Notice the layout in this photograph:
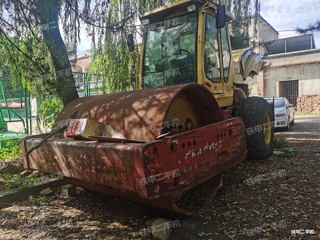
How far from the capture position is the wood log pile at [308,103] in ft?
63.8

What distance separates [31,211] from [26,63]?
2.97 meters

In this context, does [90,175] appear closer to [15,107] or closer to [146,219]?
[146,219]

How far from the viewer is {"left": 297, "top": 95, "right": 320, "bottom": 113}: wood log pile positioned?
63.8 feet

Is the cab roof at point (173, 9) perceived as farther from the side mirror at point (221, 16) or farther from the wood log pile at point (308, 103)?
the wood log pile at point (308, 103)

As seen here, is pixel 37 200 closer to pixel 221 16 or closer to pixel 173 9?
pixel 173 9

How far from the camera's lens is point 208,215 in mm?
3037

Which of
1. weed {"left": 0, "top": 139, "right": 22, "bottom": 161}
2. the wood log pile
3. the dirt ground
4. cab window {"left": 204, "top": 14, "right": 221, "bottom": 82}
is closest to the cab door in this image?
cab window {"left": 204, "top": 14, "right": 221, "bottom": 82}

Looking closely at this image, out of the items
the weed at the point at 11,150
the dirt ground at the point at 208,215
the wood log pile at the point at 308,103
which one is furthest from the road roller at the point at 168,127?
the wood log pile at the point at 308,103

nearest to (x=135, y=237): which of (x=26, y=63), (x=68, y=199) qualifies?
(x=68, y=199)

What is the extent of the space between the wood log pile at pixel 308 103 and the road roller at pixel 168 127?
656 inches

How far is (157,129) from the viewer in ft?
8.20

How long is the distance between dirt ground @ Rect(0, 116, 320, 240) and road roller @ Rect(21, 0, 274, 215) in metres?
0.28

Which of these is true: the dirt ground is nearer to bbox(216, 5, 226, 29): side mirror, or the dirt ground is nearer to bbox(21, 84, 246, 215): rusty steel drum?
bbox(21, 84, 246, 215): rusty steel drum

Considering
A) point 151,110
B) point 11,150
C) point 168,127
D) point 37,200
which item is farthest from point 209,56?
point 11,150
